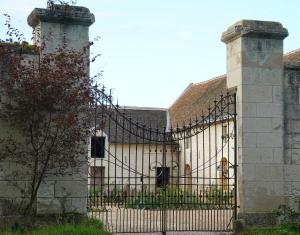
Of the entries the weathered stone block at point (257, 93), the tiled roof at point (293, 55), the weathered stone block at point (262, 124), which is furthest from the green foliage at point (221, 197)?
the tiled roof at point (293, 55)

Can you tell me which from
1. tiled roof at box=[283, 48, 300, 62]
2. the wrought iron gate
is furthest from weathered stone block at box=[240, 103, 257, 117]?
tiled roof at box=[283, 48, 300, 62]

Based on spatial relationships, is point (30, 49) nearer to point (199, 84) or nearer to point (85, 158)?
point (85, 158)

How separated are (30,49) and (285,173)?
554 cm

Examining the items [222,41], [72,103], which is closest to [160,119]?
[222,41]

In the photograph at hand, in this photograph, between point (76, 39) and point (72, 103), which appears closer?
point (72, 103)

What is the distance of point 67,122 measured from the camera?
27.8ft

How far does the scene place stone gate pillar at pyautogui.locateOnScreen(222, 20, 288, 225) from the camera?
10.2m

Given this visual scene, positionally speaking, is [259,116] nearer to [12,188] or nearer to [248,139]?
[248,139]

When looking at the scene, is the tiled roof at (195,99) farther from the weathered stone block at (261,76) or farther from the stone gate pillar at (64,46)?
the stone gate pillar at (64,46)

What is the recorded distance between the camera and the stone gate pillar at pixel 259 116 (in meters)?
10.2

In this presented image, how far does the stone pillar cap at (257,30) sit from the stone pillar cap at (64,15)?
290 cm

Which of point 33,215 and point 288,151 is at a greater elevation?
point 288,151

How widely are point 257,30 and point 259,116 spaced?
1723mm

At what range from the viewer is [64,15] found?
31.1ft
